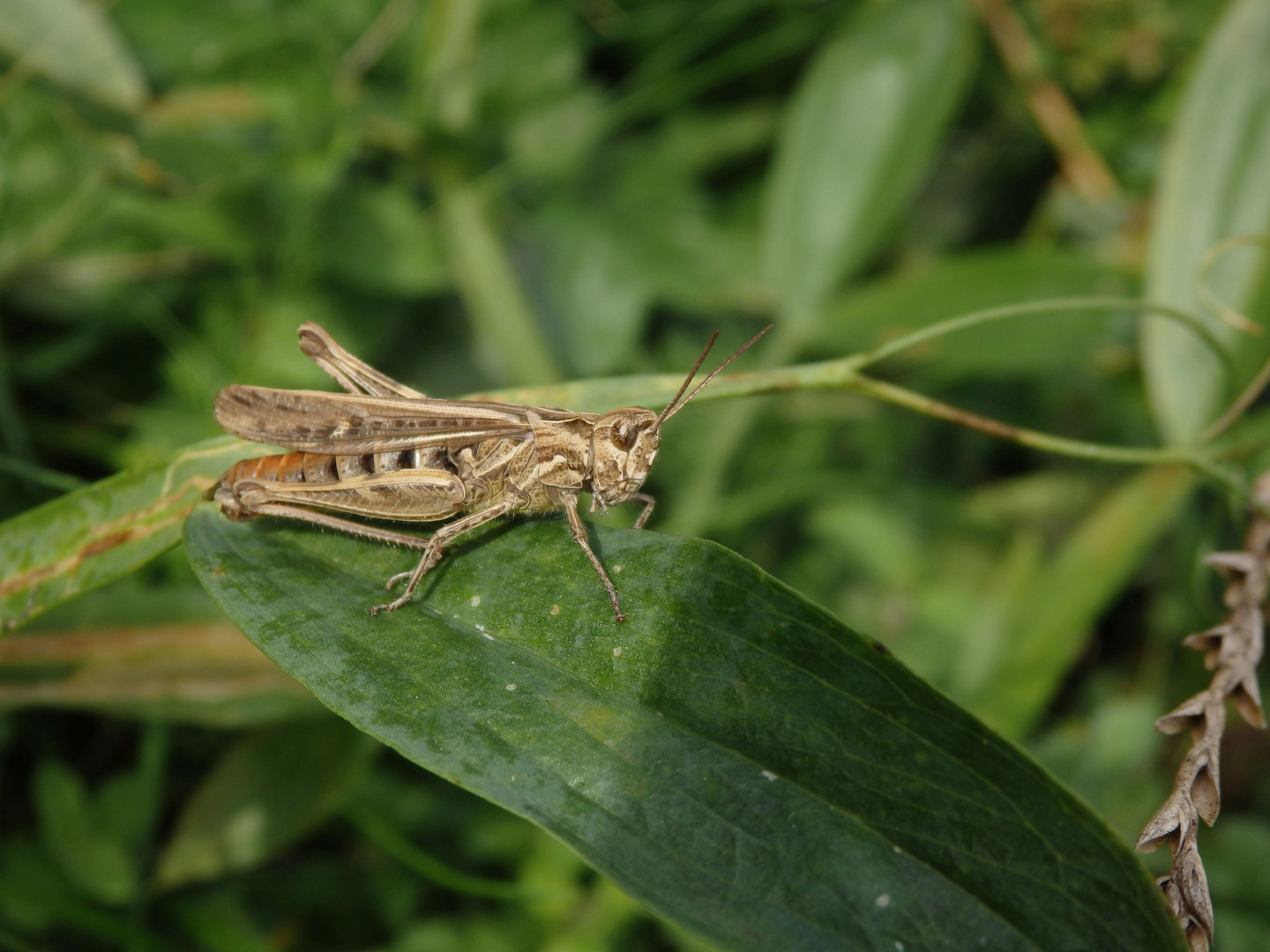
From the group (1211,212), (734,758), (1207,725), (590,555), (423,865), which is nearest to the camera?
(734,758)

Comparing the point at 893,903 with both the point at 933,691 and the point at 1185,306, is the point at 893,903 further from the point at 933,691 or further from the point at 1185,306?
the point at 1185,306

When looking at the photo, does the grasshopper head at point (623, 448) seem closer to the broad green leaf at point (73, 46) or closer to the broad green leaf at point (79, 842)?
the broad green leaf at point (79, 842)

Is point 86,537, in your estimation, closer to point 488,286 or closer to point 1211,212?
point 488,286

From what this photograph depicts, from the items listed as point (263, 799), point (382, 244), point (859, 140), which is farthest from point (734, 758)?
point (859, 140)

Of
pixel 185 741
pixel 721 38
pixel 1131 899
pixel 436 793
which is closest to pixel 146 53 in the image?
pixel 721 38

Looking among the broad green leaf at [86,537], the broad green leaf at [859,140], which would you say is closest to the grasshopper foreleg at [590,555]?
the broad green leaf at [86,537]
